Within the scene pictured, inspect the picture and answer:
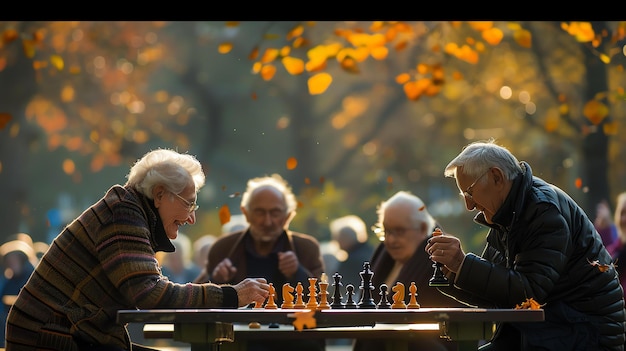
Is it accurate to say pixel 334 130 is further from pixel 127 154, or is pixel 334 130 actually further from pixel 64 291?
pixel 64 291

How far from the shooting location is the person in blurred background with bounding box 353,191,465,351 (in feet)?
27.2

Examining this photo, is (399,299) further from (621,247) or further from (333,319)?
(621,247)

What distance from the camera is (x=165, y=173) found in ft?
20.9

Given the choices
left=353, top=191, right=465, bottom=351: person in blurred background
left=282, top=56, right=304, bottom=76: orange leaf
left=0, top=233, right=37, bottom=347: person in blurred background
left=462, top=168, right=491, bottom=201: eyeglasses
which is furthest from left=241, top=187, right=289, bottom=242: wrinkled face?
left=0, top=233, right=37, bottom=347: person in blurred background

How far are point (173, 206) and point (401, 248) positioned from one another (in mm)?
2630

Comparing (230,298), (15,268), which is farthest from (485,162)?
(15,268)

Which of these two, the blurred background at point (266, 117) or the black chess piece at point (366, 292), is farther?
the blurred background at point (266, 117)

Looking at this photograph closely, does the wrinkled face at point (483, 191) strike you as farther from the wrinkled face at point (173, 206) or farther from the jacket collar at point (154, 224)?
the jacket collar at point (154, 224)

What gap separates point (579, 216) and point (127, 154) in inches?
821

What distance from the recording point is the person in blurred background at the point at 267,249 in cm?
891

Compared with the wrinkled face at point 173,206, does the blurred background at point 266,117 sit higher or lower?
higher

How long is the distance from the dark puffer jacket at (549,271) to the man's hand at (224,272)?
9.50ft

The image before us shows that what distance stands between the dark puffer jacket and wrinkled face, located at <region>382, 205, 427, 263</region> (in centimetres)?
217

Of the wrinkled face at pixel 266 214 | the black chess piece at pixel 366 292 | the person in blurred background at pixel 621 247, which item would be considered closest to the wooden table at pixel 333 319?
the black chess piece at pixel 366 292
